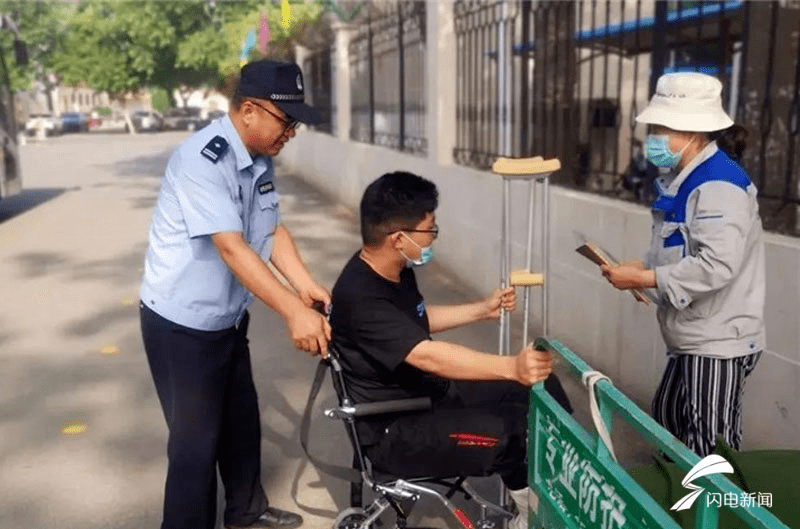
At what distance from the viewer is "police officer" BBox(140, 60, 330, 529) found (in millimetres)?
2744

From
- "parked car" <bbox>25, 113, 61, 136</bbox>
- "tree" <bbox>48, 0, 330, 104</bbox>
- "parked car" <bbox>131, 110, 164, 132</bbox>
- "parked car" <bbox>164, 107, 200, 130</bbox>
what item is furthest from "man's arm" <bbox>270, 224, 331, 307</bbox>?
"parked car" <bbox>131, 110, 164, 132</bbox>

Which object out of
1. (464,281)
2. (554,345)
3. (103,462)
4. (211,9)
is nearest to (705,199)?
(554,345)

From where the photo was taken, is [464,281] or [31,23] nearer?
[464,281]

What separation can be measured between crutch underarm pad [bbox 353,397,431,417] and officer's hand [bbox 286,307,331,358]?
A: 0.22m

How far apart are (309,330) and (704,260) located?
125cm

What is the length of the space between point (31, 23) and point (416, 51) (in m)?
51.8

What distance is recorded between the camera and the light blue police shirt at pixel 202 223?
109 inches

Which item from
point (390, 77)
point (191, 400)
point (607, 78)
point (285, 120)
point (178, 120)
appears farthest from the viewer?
point (178, 120)

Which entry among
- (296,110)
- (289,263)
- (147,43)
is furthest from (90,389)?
(147,43)

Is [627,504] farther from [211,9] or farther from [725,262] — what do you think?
[211,9]

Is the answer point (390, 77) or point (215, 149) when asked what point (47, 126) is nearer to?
point (390, 77)

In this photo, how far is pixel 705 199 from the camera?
2.59 meters

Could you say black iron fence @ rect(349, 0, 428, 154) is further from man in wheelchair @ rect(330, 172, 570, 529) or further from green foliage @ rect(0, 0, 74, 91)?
green foliage @ rect(0, 0, 74, 91)

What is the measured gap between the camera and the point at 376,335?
258 centimetres
